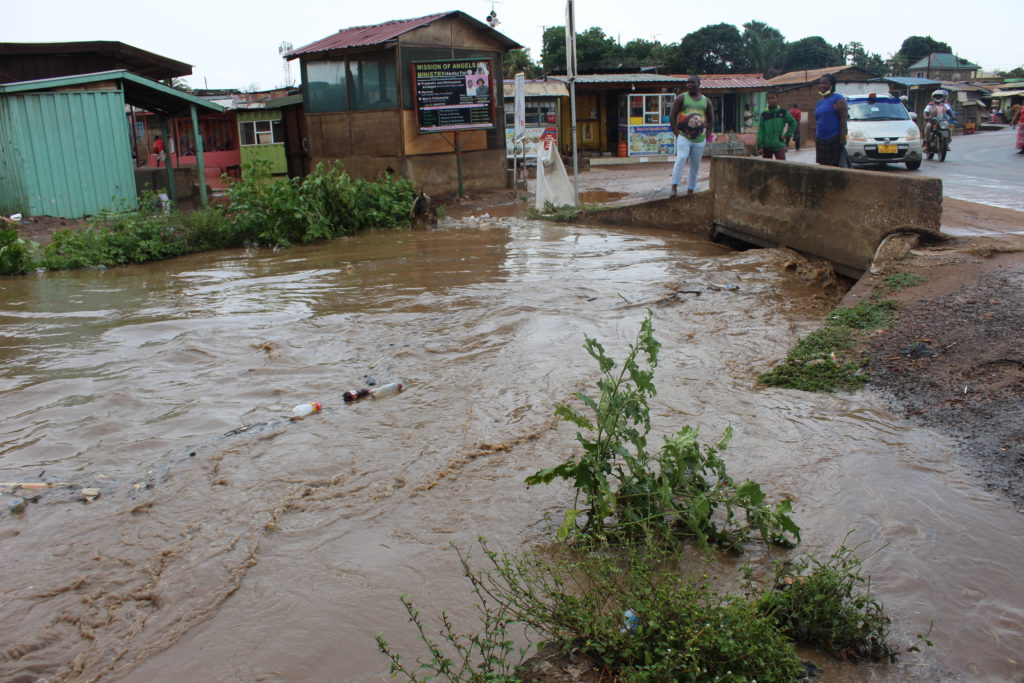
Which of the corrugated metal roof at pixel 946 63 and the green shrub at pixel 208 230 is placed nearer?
the green shrub at pixel 208 230

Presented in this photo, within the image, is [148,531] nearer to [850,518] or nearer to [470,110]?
[850,518]

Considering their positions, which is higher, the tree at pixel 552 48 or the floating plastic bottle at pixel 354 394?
the tree at pixel 552 48

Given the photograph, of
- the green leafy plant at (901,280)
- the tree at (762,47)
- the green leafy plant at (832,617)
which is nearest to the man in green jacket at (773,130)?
the green leafy plant at (901,280)

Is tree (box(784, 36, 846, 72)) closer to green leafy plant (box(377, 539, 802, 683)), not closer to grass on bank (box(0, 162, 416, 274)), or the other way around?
grass on bank (box(0, 162, 416, 274))

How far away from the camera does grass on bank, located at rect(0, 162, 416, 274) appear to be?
38.2 ft

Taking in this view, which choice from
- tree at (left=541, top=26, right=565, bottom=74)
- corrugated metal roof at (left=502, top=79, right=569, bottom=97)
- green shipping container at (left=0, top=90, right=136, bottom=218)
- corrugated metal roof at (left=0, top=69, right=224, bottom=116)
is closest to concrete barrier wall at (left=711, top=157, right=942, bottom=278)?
green shipping container at (left=0, top=90, right=136, bottom=218)

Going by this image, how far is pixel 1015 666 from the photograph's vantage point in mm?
2854

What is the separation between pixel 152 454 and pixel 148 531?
1036 millimetres

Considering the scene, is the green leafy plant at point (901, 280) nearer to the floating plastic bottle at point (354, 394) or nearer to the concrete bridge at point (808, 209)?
the concrete bridge at point (808, 209)

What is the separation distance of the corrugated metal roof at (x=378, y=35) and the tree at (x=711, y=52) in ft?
107

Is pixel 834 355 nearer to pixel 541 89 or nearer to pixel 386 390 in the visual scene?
pixel 386 390

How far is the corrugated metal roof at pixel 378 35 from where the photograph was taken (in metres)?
16.5

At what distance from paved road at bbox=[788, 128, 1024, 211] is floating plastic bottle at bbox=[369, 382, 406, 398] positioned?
28.6 ft

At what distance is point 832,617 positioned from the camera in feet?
9.55
